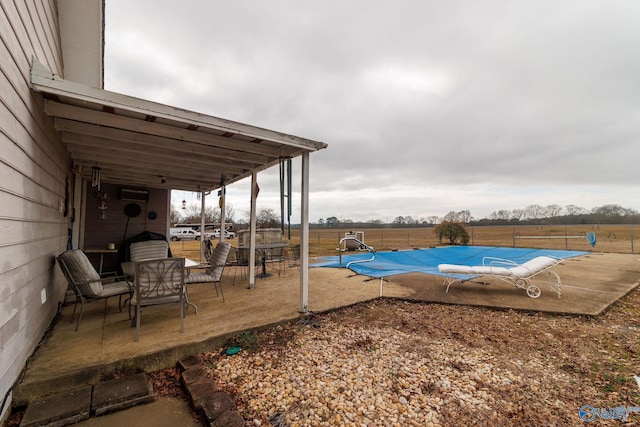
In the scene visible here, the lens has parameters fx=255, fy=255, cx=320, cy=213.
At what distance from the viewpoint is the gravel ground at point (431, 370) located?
5.44 ft

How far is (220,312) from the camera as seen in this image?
10.9 ft

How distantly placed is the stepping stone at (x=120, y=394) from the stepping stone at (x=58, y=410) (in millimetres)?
53

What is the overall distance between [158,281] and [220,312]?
→ 952 mm

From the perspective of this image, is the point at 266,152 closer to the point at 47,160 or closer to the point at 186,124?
the point at 186,124

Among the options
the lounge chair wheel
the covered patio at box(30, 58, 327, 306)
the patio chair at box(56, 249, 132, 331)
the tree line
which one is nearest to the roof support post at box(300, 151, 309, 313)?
the covered patio at box(30, 58, 327, 306)

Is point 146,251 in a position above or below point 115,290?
above

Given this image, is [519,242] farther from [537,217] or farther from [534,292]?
[537,217]

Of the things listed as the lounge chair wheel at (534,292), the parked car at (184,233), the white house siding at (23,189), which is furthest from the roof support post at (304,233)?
the parked car at (184,233)

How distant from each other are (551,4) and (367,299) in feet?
23.4

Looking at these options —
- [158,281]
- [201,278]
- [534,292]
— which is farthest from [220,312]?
[534,292]

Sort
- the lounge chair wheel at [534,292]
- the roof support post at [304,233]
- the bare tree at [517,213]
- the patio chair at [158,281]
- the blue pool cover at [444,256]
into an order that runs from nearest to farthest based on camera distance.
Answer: the patio chair at [158,281], the roof support post at [304,233], the lounge chair wheel at [534,292], the blue pool cover at [444,256], the bare tree at [517,213]

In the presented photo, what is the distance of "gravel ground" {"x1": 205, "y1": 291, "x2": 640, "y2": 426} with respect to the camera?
166 centimetres

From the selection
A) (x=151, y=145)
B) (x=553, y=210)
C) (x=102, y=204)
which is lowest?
(x=102, y=204)

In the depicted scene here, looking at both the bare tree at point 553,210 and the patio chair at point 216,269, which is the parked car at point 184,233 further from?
the bare tree at point 553,210
